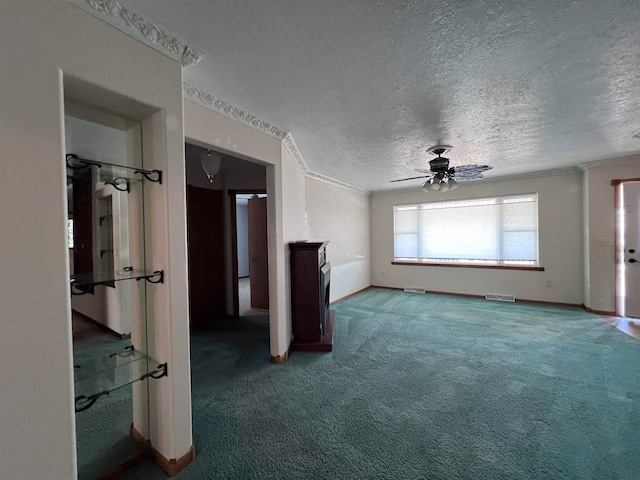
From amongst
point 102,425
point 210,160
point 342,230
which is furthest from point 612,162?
point 102,425

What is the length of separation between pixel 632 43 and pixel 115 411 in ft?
12.6

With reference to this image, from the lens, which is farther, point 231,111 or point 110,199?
point 231,111

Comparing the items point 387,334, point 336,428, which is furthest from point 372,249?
point 336,428

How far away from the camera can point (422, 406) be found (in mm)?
2113

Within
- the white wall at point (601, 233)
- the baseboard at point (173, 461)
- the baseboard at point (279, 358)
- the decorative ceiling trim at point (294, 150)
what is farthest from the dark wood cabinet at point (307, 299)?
the white wall at point (601, 233)

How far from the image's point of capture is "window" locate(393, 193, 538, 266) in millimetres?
5113

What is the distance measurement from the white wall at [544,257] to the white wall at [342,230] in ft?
3.94

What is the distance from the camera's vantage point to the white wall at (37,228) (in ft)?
3.18

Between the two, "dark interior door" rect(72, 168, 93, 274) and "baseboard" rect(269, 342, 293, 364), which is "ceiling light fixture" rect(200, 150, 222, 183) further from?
"baseboard" rect(269, 342, 293, 364)

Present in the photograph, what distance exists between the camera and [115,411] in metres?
1.84

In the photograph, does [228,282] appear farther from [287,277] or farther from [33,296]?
[33,296]

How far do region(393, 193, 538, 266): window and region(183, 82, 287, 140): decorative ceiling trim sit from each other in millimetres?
4321

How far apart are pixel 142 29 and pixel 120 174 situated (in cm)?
73

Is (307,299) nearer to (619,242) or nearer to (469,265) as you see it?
(469,265)
